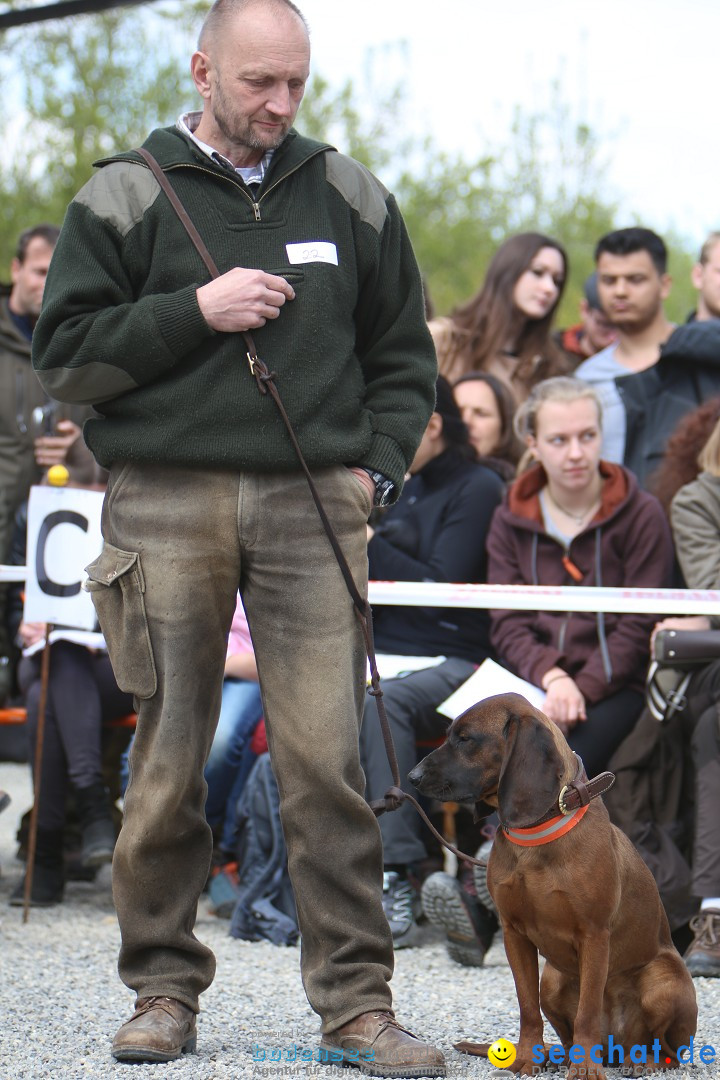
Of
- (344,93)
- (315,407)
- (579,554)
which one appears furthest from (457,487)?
(344,93)

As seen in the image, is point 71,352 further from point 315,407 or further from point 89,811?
point 89,811

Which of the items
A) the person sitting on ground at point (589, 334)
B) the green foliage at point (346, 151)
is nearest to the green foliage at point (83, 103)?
the green foliage at point (346, 151)

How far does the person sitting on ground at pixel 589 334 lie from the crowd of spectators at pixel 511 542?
866 millimetres

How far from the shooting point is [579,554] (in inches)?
229

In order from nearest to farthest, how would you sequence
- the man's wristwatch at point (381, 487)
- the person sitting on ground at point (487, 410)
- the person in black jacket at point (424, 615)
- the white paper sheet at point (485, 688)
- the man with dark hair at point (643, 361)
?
the man's wristwatch at point (381, 487) < the white paper sheet at point (485, 688) < the person in black jacket at point (424, 615) < the man with dark hair at point (643, 361) < the person sitting on ground at point (487, 410)

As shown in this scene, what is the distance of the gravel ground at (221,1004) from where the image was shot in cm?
353

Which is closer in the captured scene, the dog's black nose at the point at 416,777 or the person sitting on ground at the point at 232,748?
the dog's black nose at the point at 416,777

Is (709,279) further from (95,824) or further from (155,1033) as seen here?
(155,1033)

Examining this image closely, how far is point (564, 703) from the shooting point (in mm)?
5387

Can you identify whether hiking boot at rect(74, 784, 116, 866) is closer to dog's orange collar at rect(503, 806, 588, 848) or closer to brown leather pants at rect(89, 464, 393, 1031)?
brown leather pants at rect(89, 464, 393, 1031)

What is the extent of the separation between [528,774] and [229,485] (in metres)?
0.99

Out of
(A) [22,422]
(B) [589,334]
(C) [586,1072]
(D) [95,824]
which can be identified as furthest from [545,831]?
(B) [589,334]

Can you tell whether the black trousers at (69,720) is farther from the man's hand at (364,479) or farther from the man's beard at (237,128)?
the man's beard at (237,128)

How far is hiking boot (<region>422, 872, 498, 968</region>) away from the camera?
5.07 metres
